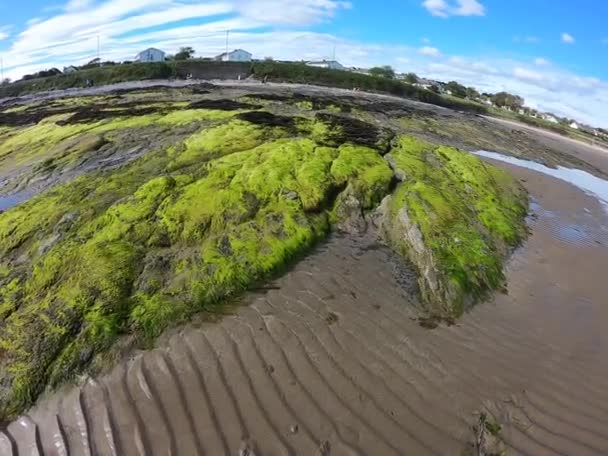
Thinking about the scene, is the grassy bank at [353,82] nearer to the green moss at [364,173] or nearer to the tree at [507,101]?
the tree at [507,101]

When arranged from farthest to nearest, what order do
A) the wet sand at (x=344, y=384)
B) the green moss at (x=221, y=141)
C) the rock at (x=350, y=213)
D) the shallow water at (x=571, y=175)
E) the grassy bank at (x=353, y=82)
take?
the grassy bank at (x=353, y=82)
the shallow water at (x=571, y=175)
the green moss at (x=221, y=141)
the rock at (x=350, y=213)
the wet sand at (x=344, y=384)

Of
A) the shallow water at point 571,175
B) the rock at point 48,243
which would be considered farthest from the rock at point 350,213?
the shallow water at point 571,175

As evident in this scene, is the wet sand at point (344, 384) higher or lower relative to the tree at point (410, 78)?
lower

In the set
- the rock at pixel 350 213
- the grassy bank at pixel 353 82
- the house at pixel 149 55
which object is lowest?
the rock at pixel 350 213

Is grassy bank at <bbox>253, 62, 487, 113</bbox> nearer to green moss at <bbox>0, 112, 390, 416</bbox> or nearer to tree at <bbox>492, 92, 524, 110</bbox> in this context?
tree at <bbox>492, 92, 524, 110</bbox>

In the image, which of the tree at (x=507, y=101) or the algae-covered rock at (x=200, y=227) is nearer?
the algae-covered rock at (x=200, y=227)

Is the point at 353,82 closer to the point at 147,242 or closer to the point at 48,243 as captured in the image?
the point at 147,242

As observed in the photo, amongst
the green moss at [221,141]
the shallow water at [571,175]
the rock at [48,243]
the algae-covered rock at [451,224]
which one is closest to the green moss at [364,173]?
the algae-covered rock at [451,224]

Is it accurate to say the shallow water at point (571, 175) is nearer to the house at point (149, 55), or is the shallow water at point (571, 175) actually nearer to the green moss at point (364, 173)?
the green moss at point (364, 173)

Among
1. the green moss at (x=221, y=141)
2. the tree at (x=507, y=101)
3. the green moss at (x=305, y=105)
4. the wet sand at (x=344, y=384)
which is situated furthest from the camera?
the tree at (x=507, y=101)
